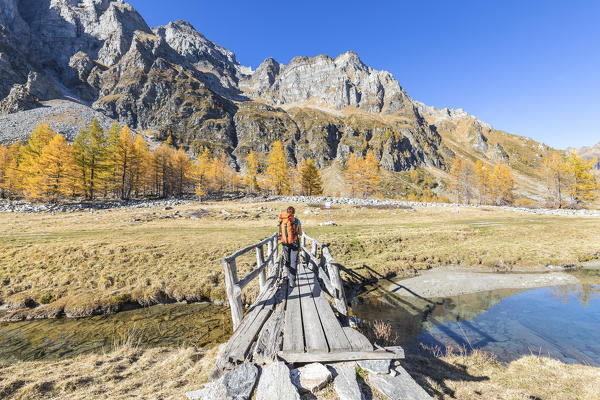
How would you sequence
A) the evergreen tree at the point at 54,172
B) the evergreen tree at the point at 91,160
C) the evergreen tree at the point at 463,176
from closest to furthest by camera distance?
the evergreen tree at the point at 54,172 < the evergreen tree at the point at 91,160 < the evergreen tree at the point at 463,176

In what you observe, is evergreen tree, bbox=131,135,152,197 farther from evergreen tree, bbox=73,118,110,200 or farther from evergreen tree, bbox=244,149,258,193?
evergreen tree, bbox=244,149,258,193

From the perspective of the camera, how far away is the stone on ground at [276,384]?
11.7 ft

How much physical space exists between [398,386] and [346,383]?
34.5 inches

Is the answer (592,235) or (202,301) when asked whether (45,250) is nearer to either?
(202,301)

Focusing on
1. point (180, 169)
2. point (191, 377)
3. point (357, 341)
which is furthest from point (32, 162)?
point (357, 341)

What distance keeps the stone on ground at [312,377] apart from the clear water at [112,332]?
594 centimetres

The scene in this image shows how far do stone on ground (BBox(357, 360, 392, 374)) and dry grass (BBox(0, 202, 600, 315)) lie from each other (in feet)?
30.5

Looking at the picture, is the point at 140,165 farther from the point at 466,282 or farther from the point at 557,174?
the point at 557,174

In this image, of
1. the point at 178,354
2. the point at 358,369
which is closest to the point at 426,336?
the point at 358,369

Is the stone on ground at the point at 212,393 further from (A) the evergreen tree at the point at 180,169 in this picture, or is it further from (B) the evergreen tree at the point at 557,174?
(B) the evergreen tree at the point at 557,174

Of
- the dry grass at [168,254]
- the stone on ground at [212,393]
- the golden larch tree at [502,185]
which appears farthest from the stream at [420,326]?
the golden larch tree at [502,185]

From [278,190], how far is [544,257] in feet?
195

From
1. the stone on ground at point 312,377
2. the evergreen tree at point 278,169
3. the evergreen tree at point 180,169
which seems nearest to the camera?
the stone on ground at point 312,377

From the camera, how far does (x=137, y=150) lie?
170 ft
